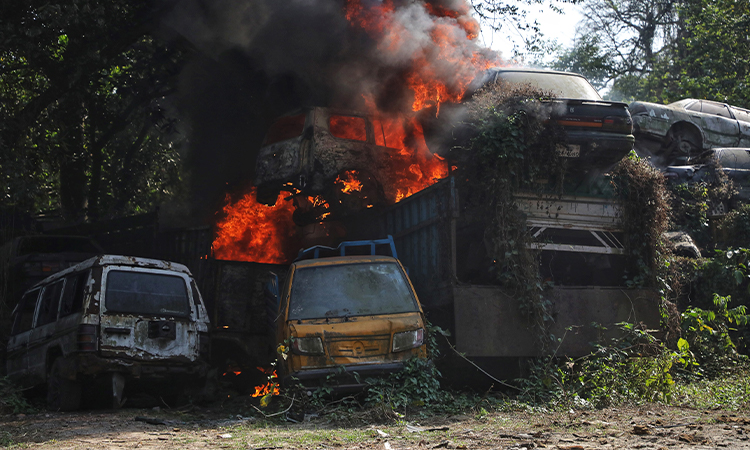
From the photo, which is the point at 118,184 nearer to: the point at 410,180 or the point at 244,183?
the point at 244,183

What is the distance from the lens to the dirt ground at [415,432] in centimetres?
448

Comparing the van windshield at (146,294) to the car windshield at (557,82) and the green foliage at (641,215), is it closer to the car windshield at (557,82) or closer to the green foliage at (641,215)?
the car windshield at (557,82)

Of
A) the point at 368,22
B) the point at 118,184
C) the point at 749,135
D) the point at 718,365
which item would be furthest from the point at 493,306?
the point at 118,184

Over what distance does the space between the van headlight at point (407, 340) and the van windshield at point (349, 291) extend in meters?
0.34

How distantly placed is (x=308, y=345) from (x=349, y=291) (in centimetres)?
88

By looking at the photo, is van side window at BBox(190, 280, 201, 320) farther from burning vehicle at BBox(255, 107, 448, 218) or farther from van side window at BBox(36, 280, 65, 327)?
burning vehicle at BBox(255, 107, 448, 218)

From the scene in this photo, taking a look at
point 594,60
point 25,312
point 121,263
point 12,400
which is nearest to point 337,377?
point 121,263

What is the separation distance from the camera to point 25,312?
840 centimetres

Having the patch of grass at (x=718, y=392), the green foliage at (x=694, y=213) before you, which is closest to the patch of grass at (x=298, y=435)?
the patch of grass at (x=718, y=392)

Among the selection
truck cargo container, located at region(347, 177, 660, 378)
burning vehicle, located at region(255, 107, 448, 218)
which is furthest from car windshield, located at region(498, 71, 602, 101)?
truck cargo container, located at region(347, 177, 660, 378)

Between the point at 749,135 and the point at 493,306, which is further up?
the point at 749,135

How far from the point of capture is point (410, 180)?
399 inches

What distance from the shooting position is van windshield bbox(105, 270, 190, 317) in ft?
23.1

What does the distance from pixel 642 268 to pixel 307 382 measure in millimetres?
4403
